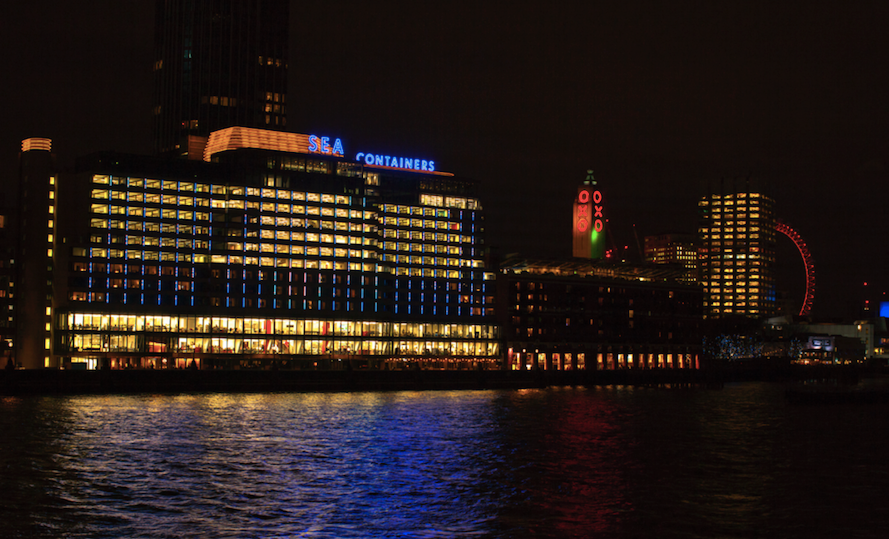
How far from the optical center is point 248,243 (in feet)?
623

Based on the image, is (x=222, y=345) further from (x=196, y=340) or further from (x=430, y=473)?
(x=430, y=473)

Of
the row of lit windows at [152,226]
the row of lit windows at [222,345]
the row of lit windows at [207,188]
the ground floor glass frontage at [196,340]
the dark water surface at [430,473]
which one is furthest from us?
the row of lit windows at [207,188]

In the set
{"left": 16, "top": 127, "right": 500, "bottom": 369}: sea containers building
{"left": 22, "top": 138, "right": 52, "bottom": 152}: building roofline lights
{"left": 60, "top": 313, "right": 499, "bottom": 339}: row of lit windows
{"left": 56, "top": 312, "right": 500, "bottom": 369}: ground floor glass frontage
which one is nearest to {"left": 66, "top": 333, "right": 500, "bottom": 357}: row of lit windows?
{"left": 56, "top": 312, "right": 500, "bottom": 369}: ground floor glass frontage

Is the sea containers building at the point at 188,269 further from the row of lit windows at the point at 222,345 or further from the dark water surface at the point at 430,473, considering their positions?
the dark water surface at the point at 430,473

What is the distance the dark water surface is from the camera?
4828 centimetres

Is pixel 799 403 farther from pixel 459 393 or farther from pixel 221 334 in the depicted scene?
pixel 221 334

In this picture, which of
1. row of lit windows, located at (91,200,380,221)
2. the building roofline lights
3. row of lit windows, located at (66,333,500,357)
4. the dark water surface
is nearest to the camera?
the dark water surface

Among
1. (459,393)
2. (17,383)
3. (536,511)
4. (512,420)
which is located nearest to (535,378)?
(459,393)

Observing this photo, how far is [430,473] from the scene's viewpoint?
2547 inches

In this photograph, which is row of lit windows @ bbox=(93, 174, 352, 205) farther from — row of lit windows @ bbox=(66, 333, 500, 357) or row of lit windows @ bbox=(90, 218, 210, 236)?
row of lit windows @ bbox=(66, 333, 500, 357)

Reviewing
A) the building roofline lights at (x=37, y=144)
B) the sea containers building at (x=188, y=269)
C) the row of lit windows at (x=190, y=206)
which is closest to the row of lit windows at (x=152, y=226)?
the sea containers building at (x=188, y=269)

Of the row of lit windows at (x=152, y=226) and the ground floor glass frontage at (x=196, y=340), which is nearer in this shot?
the ground floor glass frontage at (x=196, y=340)

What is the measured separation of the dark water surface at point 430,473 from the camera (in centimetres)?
4828

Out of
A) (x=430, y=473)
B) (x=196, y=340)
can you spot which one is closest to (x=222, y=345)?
(x=196, y=340)
